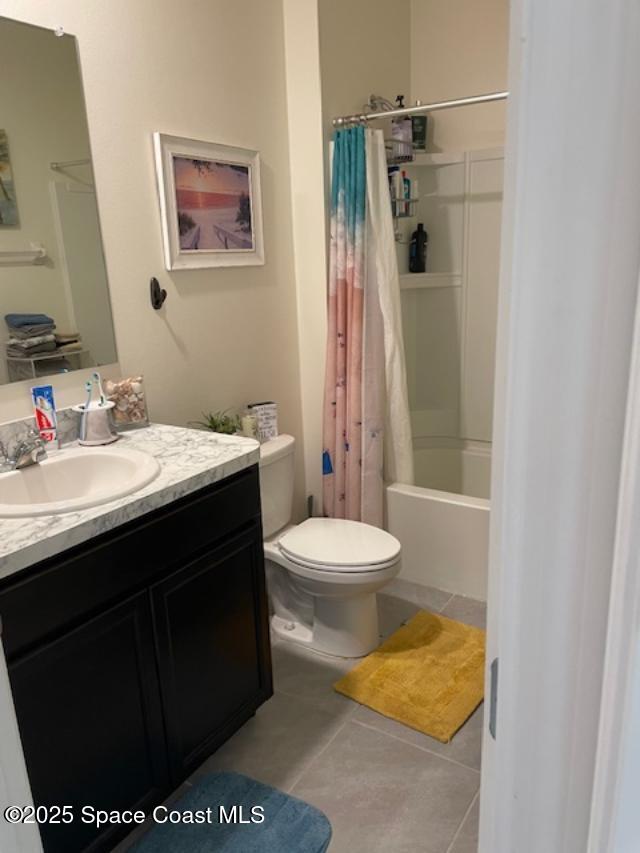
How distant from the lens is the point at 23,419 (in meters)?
1.74

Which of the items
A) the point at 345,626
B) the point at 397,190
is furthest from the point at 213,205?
the point at 345,626

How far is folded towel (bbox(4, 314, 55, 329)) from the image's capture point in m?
1.69

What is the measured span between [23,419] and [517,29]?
1634mm

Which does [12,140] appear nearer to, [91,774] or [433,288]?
[91,774]

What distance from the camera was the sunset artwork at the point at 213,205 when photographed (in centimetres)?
211

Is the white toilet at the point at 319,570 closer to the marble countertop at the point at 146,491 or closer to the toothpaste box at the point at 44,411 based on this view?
the marble countertop at the point at 146,491

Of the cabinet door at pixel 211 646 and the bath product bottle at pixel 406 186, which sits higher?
the bath product bottle at pixel 406 186

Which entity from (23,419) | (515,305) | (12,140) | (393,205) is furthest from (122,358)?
(515,305)

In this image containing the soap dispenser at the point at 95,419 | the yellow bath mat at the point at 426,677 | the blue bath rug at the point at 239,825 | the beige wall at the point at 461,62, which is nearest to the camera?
the blue bath rug at the point at 239,825

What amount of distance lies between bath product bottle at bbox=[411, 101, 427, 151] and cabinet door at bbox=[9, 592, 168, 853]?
2.57m

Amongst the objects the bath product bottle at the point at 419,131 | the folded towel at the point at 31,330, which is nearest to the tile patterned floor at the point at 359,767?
the folded towel at the point at 31,330

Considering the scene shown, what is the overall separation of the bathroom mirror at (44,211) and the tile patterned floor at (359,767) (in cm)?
127

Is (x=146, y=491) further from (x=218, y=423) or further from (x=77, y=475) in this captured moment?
(x=218, y=423)

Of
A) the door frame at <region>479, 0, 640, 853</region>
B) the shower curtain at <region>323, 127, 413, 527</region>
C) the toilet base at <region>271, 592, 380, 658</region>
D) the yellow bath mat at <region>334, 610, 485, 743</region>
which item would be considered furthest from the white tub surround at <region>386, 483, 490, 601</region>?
the door frame at <region>479, 0, 640, 853</region>
